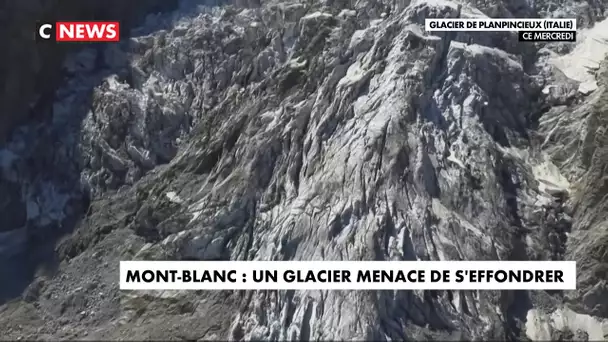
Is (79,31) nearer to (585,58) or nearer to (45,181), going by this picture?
(45,181)

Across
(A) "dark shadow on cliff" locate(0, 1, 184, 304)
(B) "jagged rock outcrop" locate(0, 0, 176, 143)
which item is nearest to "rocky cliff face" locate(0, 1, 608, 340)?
(A) "dark shadow on cliff" locate(0, 1, 184, 304)

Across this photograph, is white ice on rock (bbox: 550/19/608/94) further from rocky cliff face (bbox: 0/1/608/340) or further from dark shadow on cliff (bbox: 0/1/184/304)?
dark shadow on cliff (bbox: 0/1/184/304)

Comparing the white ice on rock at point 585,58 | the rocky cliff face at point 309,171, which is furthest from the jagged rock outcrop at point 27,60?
the white ice on rock at point 585,58

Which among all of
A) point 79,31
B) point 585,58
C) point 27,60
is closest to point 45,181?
point 27,60

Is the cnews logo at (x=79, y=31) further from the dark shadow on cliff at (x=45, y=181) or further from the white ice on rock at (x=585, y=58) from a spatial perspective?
the white ice on rock at (x=585, y=58)

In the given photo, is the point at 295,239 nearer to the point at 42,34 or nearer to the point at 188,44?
the point at 188,44

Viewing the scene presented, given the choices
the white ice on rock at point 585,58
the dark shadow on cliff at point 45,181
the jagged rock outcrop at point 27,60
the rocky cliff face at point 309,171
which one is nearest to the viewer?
the rocky cliff face at point 309,171
